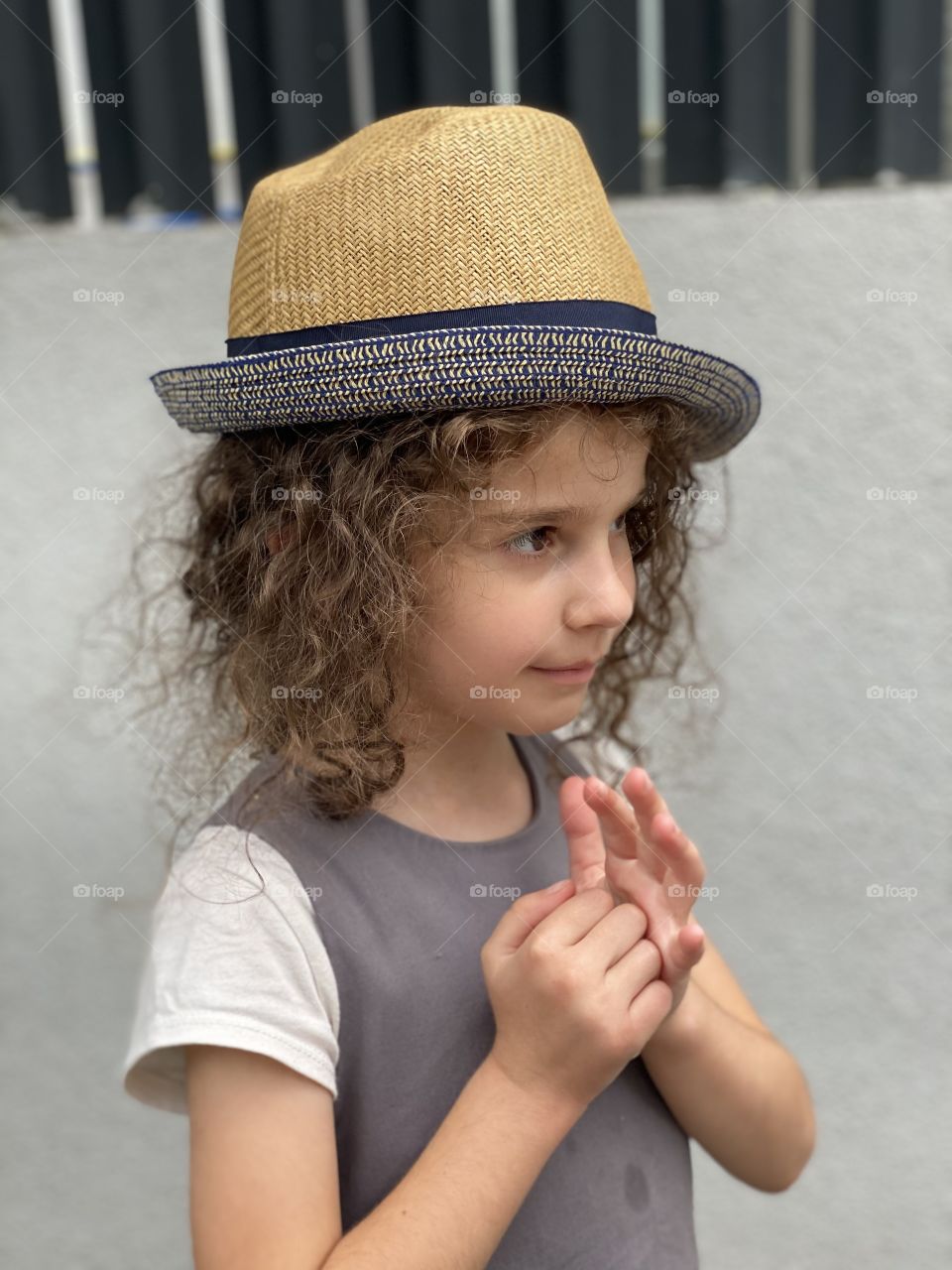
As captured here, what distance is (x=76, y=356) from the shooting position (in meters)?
1.64

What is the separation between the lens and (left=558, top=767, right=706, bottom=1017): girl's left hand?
3.12 ft

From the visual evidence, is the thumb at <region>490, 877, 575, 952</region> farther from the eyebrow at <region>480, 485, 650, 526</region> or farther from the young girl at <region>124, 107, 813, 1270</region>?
the eyebrow at <region>480, 485, 650, 526</region>

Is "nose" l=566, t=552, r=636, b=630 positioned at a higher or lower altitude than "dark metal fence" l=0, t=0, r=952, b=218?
lower

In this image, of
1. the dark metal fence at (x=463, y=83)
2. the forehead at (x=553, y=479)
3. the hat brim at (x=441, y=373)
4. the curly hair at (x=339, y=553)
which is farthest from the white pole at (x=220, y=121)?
the forehead at (x=553, y=479)

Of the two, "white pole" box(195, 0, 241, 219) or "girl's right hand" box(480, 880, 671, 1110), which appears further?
"white pole" box(195, 0, 241, 219)

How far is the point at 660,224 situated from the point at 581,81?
8.8 inches

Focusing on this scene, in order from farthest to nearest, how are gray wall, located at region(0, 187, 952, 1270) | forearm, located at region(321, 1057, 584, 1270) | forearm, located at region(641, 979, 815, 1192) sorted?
gray wall, located at region(0, 187, 952, 1270) → forearm, located at region(641, 979, 815, 1192) → forearm, located at region(321, 1057, 584, 1270)

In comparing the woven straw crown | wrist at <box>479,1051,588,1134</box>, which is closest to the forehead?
the woven straw crown

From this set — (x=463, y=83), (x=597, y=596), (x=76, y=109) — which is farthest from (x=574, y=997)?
(x=76, y=109)

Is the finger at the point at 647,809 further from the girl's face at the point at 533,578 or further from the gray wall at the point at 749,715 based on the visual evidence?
the gray wall at the point at 749,715

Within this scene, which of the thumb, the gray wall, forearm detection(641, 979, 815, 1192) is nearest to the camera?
Result: the thumb

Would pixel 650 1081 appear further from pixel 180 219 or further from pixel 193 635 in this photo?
pixel 180 219

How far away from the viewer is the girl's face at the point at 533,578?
98 cm

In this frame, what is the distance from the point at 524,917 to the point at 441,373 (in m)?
0.44
